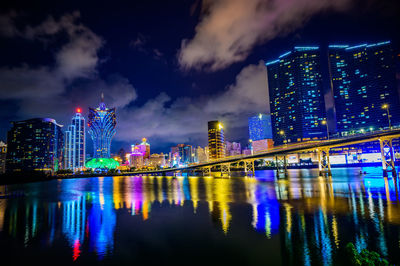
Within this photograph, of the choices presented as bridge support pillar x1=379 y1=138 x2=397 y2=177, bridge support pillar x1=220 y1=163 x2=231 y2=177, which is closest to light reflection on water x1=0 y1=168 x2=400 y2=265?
bridge support pillar x1=379 y1=138 x2=397 y2=177

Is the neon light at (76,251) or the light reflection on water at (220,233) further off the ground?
the neon light at (76,251)

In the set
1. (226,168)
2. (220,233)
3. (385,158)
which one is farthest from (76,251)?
(226,168)

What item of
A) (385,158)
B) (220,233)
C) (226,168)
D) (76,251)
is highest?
(385,158)

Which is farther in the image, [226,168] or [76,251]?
[226,168]

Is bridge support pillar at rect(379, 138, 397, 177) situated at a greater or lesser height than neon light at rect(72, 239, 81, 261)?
greater

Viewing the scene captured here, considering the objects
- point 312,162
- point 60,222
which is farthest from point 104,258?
point 312,162

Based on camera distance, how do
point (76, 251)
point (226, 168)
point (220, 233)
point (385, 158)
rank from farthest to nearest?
point (226, 168) < point (385, 158) < point (220, 233) < point (76, 251)

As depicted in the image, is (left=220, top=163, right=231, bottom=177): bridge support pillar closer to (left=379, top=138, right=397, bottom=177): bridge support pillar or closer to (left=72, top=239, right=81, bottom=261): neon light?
(left=379, top=138, right=397, bottom=177): bridge support pillar

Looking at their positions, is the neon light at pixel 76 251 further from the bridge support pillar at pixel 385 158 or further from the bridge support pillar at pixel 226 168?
the bridge support pillar at pixel 226 168

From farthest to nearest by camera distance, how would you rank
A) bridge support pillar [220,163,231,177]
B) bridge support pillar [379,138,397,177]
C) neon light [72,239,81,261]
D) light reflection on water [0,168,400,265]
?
bridge support pillar [220,163,231,177] < bridge support pillar [379,138,397,177] < neon light [72,239,81,261] < light reflection on water [0,168,400,265]

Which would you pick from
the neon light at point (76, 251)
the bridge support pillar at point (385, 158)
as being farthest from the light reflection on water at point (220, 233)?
the bridge support pillar at point (385, 158)

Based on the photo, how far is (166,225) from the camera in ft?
62.5

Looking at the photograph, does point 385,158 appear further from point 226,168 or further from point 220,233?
point 226,168

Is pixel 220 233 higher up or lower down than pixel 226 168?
higher up
